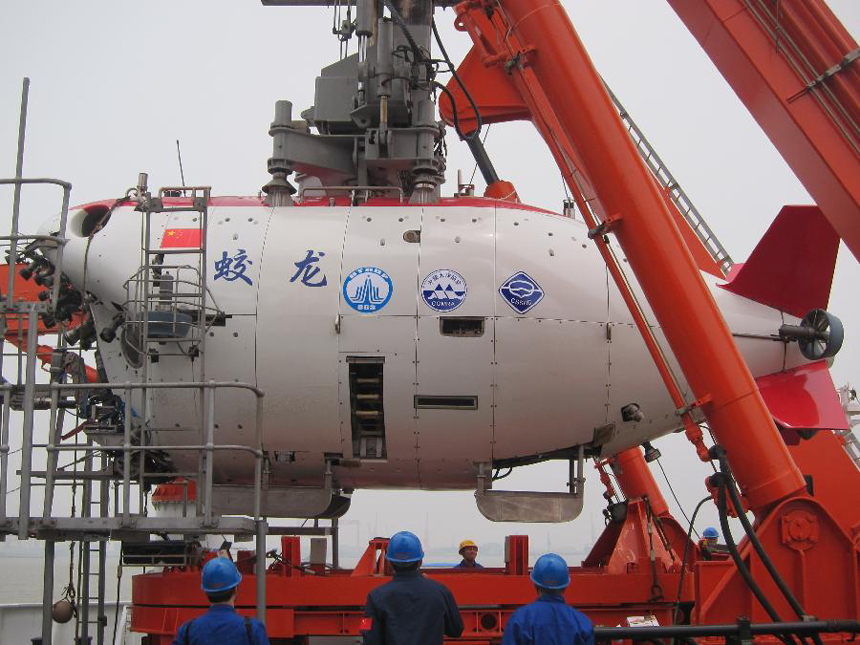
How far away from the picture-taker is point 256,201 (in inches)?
416

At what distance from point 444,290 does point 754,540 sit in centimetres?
371

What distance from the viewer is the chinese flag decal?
973 centimetres

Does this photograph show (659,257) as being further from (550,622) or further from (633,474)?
(633,474)

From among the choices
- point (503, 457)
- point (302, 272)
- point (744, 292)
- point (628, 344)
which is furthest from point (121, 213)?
point (744, 292)

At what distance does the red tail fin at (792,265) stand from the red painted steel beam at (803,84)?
1742mm

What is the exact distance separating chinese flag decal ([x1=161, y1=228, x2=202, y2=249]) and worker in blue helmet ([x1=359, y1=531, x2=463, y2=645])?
5.25 metres

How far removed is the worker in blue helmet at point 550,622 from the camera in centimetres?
509

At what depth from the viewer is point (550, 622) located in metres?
5.14

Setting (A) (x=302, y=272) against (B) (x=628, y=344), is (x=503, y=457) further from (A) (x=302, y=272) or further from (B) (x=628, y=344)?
(A) (x=302, y=272)

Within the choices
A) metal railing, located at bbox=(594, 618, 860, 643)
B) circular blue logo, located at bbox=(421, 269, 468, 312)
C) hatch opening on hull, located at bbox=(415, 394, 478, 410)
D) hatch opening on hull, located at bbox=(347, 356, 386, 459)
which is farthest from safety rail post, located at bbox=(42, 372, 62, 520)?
metal railing, located at bbox=(594, 618, 860, 643)

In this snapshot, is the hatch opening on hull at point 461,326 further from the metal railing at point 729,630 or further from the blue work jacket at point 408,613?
the blue work jacket at point 408,613

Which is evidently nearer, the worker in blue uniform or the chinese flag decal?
the chinese flag decal

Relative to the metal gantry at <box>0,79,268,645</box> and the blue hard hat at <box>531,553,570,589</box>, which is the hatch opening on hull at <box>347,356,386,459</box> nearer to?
the metal gantry at <box>0,79,268,645</box>

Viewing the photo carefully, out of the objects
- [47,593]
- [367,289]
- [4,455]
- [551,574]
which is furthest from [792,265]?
[47,593]
